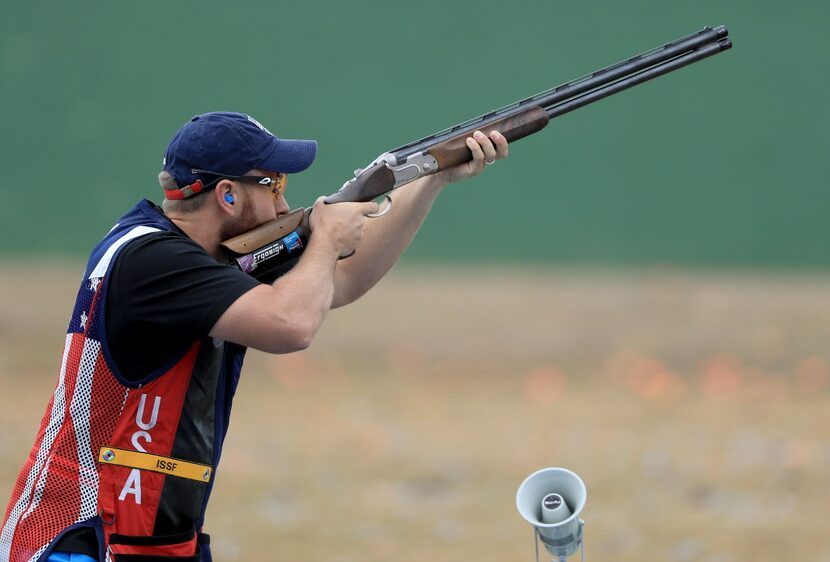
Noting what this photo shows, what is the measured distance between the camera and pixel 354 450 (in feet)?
27.4

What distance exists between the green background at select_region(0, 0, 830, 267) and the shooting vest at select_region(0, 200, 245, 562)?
7980 mm

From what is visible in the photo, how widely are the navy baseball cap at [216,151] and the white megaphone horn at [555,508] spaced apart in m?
1.20

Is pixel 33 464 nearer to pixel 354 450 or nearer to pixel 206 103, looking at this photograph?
pixel 354 450

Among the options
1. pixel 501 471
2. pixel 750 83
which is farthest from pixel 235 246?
pixel 750 83

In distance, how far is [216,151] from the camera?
3.34m

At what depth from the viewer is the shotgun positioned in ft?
11.6

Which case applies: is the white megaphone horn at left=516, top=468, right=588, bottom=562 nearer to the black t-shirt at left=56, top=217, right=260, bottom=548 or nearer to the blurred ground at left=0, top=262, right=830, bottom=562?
the black t-shirt at left=56, top=217, right=260, bottom=548

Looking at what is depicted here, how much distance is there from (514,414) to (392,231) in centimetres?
527

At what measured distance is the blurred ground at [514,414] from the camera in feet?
22.4

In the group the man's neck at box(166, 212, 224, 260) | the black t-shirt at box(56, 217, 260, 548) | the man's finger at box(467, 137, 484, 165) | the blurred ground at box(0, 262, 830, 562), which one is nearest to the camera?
the black t-shirt at box(56, 217, 260, 548)

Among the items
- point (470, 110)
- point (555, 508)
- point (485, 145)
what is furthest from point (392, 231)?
point (470, 110)

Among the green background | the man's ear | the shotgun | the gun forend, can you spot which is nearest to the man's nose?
the shotgun

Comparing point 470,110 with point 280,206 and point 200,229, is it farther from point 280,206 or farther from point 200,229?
point 200,229

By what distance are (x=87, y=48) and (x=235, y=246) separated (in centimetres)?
853
